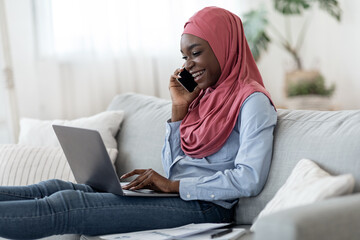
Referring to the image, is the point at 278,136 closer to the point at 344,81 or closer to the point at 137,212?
the point at 137,212

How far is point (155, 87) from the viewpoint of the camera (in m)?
3.37

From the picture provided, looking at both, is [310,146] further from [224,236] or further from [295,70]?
[295,70]

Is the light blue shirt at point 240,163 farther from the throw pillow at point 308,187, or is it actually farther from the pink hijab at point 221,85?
the throw pillow at point 308,187

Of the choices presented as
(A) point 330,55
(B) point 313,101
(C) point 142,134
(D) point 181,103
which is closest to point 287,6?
(A) point 330,55

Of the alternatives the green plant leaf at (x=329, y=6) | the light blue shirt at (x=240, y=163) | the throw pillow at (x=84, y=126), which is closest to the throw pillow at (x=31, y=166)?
the throw pillow at (x=84, y=126)

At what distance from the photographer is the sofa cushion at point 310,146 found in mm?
1511

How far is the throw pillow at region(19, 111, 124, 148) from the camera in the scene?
2396 millimetres

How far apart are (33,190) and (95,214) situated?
1.02ft

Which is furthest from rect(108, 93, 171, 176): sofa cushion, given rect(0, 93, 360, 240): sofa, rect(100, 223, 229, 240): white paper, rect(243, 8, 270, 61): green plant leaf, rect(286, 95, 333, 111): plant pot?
rect(286, 95, 333, 111): plant pot

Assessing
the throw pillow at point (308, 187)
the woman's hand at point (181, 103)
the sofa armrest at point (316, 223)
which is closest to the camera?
the sofa armrest at point (316, 223)

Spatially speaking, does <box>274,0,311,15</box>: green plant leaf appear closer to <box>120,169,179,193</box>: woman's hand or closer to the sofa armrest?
<box>120,169,179,193</box>: woman's hand

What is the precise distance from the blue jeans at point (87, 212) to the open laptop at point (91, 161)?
46 mm

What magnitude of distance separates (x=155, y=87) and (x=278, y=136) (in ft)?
5.69

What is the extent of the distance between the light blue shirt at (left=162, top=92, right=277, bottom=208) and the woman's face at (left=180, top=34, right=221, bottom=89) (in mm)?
208
